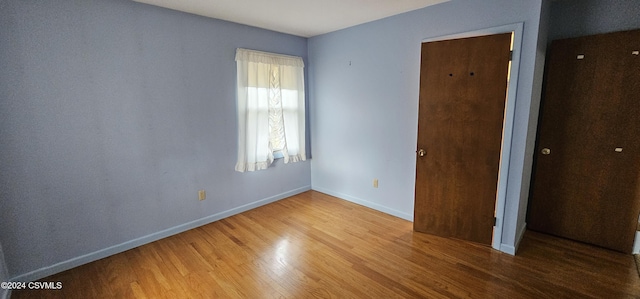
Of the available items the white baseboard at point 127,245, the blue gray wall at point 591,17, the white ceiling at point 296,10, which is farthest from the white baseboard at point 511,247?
the white baseboard at point 127,245

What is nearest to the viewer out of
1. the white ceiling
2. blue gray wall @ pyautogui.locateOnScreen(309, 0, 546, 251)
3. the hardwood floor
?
the hardwood floor

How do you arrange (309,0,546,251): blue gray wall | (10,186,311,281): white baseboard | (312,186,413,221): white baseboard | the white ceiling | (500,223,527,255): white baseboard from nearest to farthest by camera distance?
(10,186,311,281): white baseboard → (309,0,546,251): blue gray wall → (500,223,527,255): white baseboard → the white ceiling → (312,186,413,221): white baseboard

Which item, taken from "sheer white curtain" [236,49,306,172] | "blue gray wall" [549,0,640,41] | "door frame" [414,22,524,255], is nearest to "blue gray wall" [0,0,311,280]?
"sheer white curtain" [236,49,306,172]

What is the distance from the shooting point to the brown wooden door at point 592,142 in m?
2.20

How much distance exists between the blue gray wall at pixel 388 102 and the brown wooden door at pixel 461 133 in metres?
0.16

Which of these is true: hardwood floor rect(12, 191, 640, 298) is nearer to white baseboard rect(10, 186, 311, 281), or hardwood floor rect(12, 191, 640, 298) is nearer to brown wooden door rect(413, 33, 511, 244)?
white baseboard rect(10, 186, 311, 281)

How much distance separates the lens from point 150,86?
8.26 ft

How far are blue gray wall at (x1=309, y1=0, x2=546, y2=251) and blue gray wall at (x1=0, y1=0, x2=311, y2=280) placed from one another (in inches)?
48.8

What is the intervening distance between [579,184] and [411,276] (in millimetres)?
1862

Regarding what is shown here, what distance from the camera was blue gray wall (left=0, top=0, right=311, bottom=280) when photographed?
1966 millimetres

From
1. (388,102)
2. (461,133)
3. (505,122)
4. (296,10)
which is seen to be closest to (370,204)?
(388,102)

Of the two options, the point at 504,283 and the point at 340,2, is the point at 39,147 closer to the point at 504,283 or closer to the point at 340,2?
the point at 340,2

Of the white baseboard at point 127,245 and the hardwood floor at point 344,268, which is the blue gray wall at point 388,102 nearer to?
the hardwood floor at point 344,268

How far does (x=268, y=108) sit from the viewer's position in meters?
3.38
